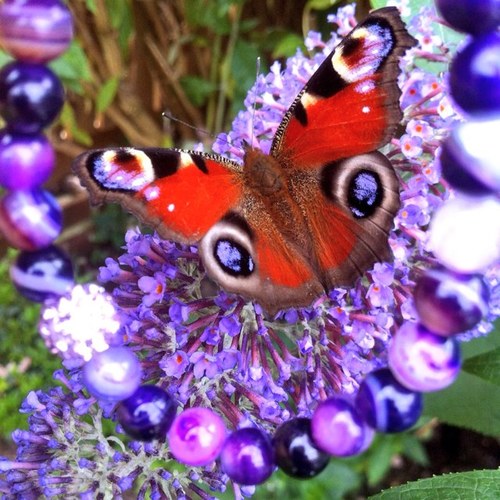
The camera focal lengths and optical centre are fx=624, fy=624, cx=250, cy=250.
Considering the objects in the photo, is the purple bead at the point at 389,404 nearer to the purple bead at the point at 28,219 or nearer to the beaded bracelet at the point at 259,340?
the beaded bracelet at the point at 259,340

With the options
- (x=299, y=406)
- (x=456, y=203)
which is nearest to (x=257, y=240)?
(x=299, y=406)

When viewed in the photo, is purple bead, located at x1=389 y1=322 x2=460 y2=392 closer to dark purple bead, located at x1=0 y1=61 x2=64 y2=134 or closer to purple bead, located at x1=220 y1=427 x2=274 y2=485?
purple bead, located at x1=220 y1=427 x2=274 y2=485

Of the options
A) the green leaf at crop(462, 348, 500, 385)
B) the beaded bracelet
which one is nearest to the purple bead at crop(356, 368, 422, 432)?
the beaded bracelet

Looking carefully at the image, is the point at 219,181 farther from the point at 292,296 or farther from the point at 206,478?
the point at 206,478

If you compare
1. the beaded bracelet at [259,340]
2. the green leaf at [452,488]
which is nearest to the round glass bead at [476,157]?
the beaded bracelet at [259,340]

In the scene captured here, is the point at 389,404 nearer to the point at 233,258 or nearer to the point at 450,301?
the point at 450,301
